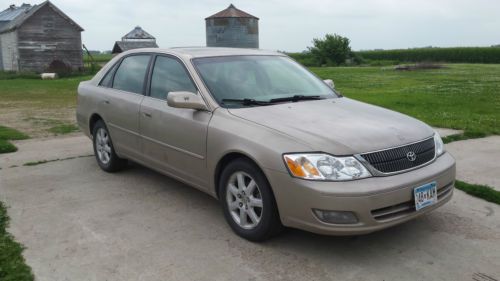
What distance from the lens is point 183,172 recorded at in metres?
4.65

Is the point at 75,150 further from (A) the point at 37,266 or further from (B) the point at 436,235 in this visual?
(B) the point at 436,235

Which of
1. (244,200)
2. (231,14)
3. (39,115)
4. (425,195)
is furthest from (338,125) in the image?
(231,14)

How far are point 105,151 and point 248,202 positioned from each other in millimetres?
2874

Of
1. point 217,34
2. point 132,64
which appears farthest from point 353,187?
point 217,34

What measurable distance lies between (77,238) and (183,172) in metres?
1.10

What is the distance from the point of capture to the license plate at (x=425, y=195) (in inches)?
143

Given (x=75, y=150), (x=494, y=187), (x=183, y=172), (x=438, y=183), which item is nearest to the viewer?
(x=438, y=183)

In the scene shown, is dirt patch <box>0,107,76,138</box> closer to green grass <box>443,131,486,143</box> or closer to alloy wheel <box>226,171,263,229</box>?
alloy wheel <box>226,171,263,229</box>

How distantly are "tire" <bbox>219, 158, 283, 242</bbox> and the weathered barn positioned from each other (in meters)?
20.7

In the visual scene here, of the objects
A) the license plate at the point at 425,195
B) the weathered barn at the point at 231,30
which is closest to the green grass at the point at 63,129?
the license plate at the point at 425,195

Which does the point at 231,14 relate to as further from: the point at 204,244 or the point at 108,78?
the point at 204,244

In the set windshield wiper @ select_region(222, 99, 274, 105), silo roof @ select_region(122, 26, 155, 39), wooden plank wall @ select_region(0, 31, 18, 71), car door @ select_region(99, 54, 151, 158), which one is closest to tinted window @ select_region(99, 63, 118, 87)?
car door @ select_region(99, 54, 151, 158)

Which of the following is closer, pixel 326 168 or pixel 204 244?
pixel 326 168

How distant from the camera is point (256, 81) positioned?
15.6 ft
